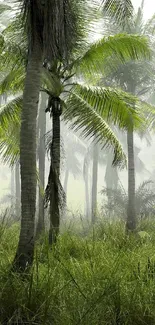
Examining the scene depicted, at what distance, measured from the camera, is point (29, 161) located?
6215mm

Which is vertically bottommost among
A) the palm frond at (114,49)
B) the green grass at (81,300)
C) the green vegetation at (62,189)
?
the green grass at (81,300)

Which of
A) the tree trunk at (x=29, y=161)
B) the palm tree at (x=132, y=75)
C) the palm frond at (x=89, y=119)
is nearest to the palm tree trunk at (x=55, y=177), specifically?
the palm frond at (x=89, y=119)

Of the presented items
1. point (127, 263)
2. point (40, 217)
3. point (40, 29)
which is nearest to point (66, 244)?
point (127, 263)

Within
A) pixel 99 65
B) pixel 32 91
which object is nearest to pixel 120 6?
pixel 99 65

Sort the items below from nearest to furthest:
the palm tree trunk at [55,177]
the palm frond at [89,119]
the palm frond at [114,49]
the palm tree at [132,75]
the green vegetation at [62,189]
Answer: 1. the green vegetation at [62,189]
2. the palm tree trunk at [55,177]
3. the palm frond at [114,49]
4. the palm frond at [89,119]
5. the palm tree at [132,75]

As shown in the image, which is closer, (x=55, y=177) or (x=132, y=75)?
(x=55, y=177)

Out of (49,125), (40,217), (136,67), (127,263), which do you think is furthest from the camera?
(49,125)

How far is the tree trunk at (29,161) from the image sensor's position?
19.9 feet

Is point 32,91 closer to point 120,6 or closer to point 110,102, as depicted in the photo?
point 120,6

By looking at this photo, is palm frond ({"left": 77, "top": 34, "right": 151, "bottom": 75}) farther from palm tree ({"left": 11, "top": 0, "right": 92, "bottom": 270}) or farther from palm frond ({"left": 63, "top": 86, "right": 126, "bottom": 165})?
palm tree ({"left": 11, "top": 0, "right": 92, "bottom": 270})

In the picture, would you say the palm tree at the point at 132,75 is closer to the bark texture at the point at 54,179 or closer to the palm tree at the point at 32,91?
the bark texture at the point at 54,179

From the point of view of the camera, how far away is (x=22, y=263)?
589 cm

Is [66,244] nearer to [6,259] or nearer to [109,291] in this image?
[6,259]

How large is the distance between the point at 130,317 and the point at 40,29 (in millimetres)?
4556
